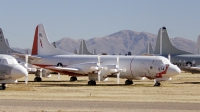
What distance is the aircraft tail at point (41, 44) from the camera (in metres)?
61.3

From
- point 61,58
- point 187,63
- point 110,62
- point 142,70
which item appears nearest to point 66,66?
point 61,58

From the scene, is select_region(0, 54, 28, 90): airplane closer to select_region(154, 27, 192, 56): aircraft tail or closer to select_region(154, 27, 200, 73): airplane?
select_region(154, 27, 200, 73): airplane

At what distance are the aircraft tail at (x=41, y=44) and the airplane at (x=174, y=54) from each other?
21.9 meters

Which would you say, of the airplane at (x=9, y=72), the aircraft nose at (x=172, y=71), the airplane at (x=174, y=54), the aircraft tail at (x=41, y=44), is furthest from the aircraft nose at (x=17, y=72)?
the airplane at (x=174, y=54)

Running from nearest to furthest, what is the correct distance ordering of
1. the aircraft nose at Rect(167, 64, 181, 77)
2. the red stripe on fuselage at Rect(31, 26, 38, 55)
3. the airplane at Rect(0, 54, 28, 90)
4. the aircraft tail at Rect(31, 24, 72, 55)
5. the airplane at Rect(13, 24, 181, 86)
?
the airplane at Rect(0, 54, 28, 90) → the aircraft nose at Rect(167, 64, 181, 77) → the airplane at Rect(13, 24, 181, 86) → the aircraft tail at Rect(31, 24, 72, 55) → the red stripe on fuselage at Rect(31, 26, 38, 55)

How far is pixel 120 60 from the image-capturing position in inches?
2119

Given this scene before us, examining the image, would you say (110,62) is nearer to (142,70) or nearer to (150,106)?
(142,70)

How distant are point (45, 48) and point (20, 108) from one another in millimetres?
35879

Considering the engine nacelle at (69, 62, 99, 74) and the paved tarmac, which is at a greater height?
the engine nacelle at (69, 62, 99, 74)

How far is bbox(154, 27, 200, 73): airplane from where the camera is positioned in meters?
78.1

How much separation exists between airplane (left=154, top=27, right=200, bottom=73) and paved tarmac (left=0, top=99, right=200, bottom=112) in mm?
46185

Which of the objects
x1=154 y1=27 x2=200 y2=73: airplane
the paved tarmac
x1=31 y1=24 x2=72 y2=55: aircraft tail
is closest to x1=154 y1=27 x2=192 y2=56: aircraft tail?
x1=154 y1=27 x2=200 y2=73: airplane

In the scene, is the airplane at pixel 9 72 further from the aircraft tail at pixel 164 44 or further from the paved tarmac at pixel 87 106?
the aircraft tail at pixel 164 44

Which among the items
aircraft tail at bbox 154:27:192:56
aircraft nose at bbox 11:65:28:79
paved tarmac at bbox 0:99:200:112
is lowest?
paved tarmac at bbox 0:99:200:112
